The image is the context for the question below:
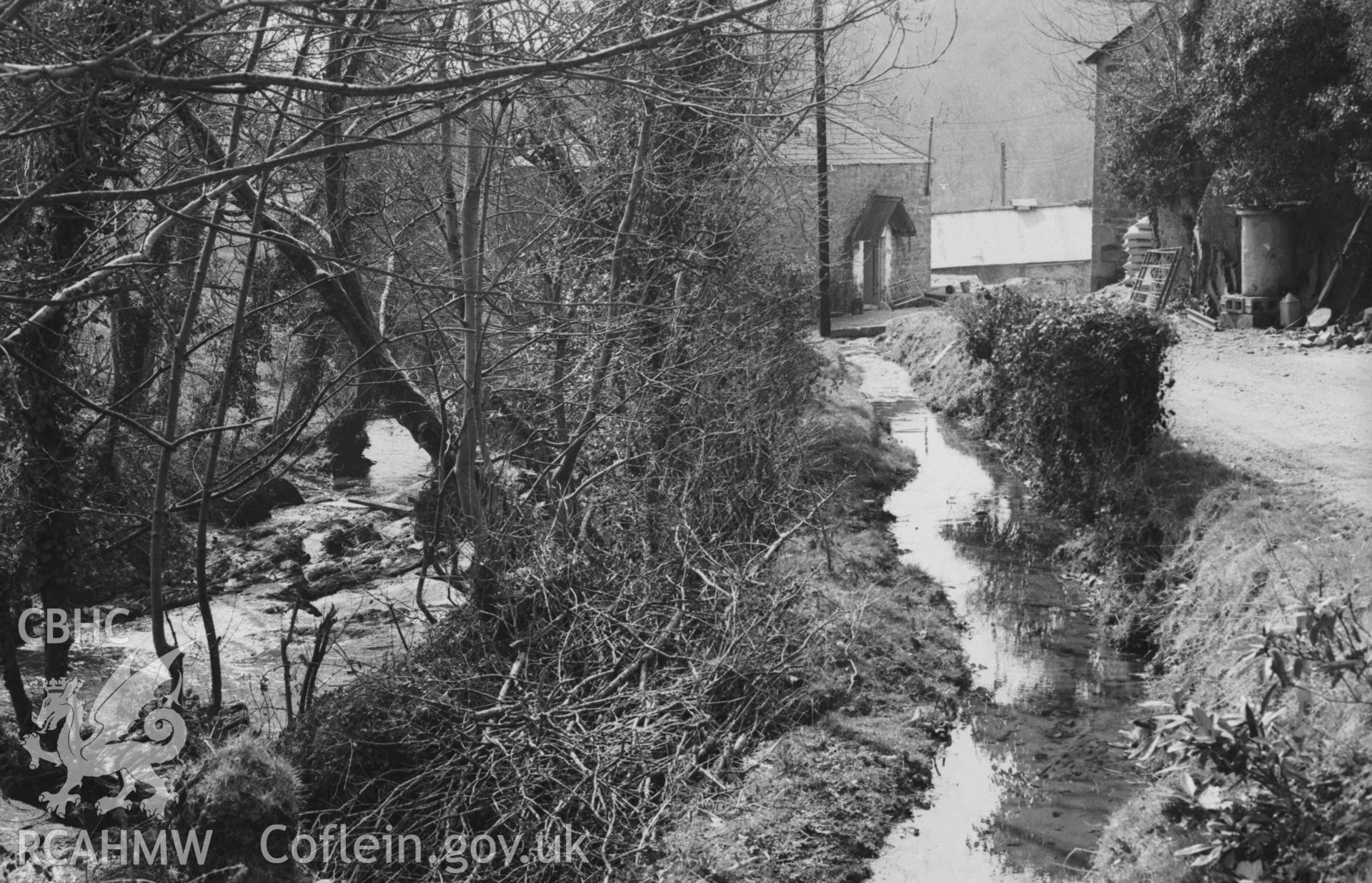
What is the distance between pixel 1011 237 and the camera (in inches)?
2122

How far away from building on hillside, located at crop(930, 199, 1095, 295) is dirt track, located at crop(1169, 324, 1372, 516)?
1286 inches

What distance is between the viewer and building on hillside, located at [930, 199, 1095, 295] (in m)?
51.8

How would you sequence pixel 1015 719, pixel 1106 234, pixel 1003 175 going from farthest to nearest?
pixel 1003 175 → pixel 1106 234 → pixel 1015 719

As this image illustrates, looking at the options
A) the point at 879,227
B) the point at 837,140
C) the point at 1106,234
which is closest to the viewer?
the point at 837,140

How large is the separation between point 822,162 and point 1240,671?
2171cm

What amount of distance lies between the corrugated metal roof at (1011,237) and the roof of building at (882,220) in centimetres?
1138

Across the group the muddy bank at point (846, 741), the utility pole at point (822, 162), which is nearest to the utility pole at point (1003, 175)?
the utility pole at point (822, 162)

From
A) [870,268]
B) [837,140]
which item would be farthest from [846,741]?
[870,268]

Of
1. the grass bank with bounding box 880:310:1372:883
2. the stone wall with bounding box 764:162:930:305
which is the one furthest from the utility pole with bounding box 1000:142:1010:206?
the grass bank with bounding box 880:310:1372:883

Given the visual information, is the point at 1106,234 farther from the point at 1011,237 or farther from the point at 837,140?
the point at 1011,237

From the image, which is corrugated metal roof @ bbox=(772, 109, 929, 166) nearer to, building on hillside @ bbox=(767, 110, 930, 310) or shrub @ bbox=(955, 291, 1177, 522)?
shrub @ bbox=(955, 291, 1177, 522)

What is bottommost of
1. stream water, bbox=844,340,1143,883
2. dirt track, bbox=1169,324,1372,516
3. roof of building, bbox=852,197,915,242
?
stream water, bbox=844,340,1143,883

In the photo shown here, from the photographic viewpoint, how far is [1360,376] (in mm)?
14812

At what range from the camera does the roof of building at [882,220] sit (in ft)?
131
